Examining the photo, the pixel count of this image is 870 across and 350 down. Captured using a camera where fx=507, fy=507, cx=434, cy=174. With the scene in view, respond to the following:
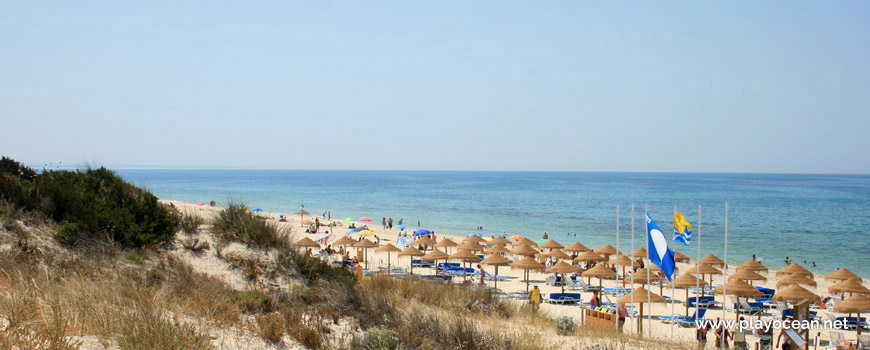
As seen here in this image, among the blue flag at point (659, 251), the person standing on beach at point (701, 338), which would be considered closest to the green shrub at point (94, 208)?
the blue flag at point (659, 251)

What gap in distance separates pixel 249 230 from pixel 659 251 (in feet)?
24.1

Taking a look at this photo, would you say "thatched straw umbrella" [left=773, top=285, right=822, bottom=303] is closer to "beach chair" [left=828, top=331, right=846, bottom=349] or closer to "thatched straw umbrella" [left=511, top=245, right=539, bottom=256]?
"beach chair" [left=828, top=331, right=846, bottom=349]

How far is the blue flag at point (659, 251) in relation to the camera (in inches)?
352

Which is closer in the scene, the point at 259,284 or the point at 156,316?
the point at 156,316

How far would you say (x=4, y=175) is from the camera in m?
8.80

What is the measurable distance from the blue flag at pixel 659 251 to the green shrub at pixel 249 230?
6643 millimetres

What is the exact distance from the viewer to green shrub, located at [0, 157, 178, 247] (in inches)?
314

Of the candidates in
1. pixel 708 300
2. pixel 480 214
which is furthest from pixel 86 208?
pixel 480 214

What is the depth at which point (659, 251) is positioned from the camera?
902 centimetres

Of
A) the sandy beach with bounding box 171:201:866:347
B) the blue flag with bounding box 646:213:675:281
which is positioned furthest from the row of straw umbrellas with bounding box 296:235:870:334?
the blue flag with bounding box 646:213:675:281

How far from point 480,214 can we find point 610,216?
506 inches

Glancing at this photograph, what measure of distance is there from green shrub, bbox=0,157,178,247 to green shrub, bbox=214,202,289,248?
828 mm

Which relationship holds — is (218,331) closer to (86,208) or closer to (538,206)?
(86,208)

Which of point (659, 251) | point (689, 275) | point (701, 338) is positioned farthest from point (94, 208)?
point (689, 275)
